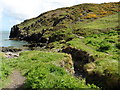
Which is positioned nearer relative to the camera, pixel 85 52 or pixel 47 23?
pixel 85 52

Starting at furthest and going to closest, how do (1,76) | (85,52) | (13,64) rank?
(85,52)
(13,64)
(1,76)

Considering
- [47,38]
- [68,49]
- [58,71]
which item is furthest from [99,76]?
[47,38]

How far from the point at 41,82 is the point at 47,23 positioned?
99.5 metres

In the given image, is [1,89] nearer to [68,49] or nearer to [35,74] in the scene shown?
[35,74]

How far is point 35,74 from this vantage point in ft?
49.8

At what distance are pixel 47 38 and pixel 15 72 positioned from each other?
5566 centimetres

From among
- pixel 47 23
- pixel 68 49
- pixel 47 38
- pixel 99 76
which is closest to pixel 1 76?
pixel 99 76

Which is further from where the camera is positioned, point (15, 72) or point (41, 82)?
point (15, 72)

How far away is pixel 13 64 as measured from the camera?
2273cm

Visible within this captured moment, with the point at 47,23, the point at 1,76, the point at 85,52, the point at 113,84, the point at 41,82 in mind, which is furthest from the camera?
the point at 47,23

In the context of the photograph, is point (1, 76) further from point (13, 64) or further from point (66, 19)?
point (66, 19)

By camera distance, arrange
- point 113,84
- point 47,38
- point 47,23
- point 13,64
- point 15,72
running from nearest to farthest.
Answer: point 113,84 → point 15,72 → point 13,64 → point 47,38 → point 47,23

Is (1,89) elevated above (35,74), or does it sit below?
below

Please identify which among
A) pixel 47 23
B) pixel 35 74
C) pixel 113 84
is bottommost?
pixel 113 84
